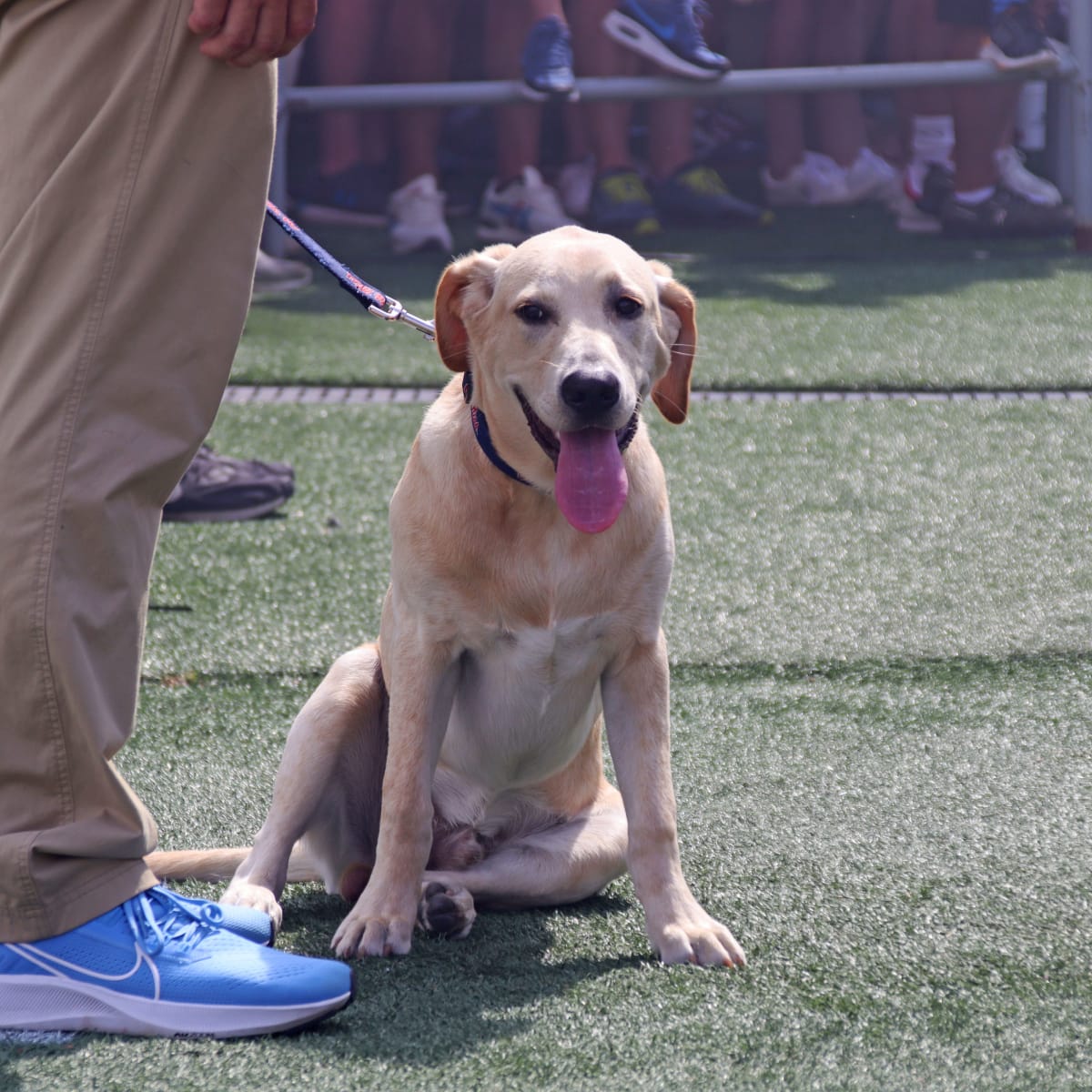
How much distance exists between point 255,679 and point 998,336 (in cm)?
443

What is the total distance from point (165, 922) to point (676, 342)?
1.19 metres

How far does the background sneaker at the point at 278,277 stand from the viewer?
26.4 ft

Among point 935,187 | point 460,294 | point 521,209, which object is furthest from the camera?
point 935,187

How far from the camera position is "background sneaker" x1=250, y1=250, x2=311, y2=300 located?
804 centimetres

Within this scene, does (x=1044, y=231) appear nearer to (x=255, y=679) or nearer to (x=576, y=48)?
(x=576, y=48)

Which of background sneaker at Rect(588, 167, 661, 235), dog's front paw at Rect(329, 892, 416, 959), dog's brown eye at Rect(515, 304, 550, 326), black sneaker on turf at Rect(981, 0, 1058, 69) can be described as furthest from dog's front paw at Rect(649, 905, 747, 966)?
black sneaker on turf at Rect(981, 0, 1058, 69)

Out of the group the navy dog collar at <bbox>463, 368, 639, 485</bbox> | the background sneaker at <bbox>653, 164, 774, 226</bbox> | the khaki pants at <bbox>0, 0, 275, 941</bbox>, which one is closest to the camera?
the khaki pants at <bbox>0, 0, 275, 941</bbox>

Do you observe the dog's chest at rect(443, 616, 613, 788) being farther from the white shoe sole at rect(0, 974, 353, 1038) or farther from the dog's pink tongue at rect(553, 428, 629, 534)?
the white shoe sole at rect(0, 974, 353, 1038)

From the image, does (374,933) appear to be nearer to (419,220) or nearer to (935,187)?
(419,220)

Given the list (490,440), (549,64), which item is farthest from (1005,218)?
(490,440)

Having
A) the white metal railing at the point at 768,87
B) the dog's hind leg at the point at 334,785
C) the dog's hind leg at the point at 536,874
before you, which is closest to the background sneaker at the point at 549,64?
the white metal railing at the point at 768,87

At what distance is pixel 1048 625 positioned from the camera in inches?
135

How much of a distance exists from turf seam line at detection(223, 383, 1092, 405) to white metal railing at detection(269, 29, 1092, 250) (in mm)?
2907

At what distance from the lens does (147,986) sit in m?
1.72
